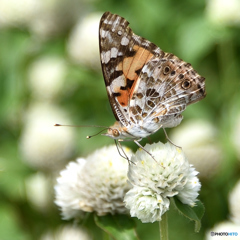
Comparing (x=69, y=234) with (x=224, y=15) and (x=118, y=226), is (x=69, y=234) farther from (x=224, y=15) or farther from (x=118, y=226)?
(x=224, y=15)

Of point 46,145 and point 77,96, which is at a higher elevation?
point 77,96

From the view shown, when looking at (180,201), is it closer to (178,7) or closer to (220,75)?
(220,75)

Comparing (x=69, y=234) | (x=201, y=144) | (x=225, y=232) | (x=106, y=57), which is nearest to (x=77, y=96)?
(x=201, y=144)

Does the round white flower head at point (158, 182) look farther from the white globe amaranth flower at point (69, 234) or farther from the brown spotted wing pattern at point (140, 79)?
the white globe amaranth flower at point (69, 234)

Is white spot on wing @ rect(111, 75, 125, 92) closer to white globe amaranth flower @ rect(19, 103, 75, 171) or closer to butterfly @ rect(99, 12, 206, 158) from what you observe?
butterfly @ rect(99, 12, 206, 158)

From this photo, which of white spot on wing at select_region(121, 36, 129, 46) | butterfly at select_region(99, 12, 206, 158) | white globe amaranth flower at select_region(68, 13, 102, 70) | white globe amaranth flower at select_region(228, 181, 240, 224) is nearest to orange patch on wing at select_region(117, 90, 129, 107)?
butterfly at select_region(99, 12, 206, 158)

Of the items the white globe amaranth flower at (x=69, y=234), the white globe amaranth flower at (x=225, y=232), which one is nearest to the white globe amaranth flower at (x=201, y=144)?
the white globe amaranth flower at (x=69, y=234)

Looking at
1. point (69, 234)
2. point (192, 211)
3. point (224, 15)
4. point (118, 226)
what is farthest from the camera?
point (224, 15)

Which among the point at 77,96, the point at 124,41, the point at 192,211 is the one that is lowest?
the point at 192,211

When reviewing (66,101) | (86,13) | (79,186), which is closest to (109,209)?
(79,186)
